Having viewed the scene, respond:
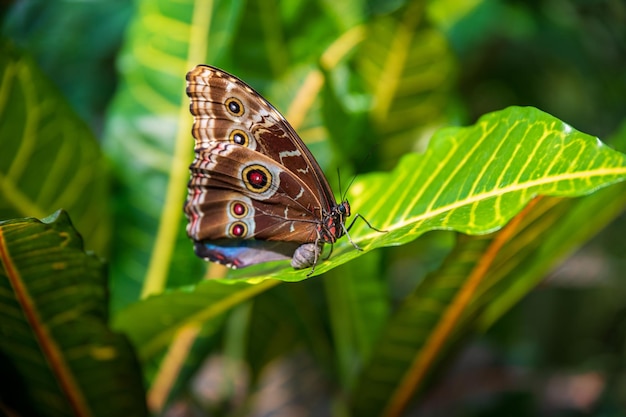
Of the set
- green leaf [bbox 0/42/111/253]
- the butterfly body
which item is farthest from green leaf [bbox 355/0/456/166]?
green leaf [bbox 0/42/111/253]

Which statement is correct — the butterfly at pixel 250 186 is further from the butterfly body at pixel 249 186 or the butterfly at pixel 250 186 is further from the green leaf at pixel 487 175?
the green leaf at pixel 487 175

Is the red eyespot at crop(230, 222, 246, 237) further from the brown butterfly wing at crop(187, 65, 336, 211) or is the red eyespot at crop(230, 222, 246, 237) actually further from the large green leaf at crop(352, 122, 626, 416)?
the large green leaf at crop(352, 122, 626, 416)

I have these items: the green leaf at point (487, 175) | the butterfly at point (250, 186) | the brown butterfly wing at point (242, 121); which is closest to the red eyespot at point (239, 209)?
the butterfly at point (250, 186)

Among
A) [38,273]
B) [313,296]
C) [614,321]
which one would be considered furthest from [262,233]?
[614,321]

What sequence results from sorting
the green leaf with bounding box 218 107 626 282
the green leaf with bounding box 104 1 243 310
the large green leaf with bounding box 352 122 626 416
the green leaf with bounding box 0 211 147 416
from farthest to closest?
the green leaf with bounding box 104 1 243 310 → the large green leaf with bounding box 352 122 626 416 → the green leaf with bounding box 0 211 147 416 → the green leaf with bounding box 218 107 626 282

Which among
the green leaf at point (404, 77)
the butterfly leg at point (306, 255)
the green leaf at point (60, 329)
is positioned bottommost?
the green leaf at point (60, 329)

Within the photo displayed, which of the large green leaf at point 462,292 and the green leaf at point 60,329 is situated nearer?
the green leaf at point 60,329
